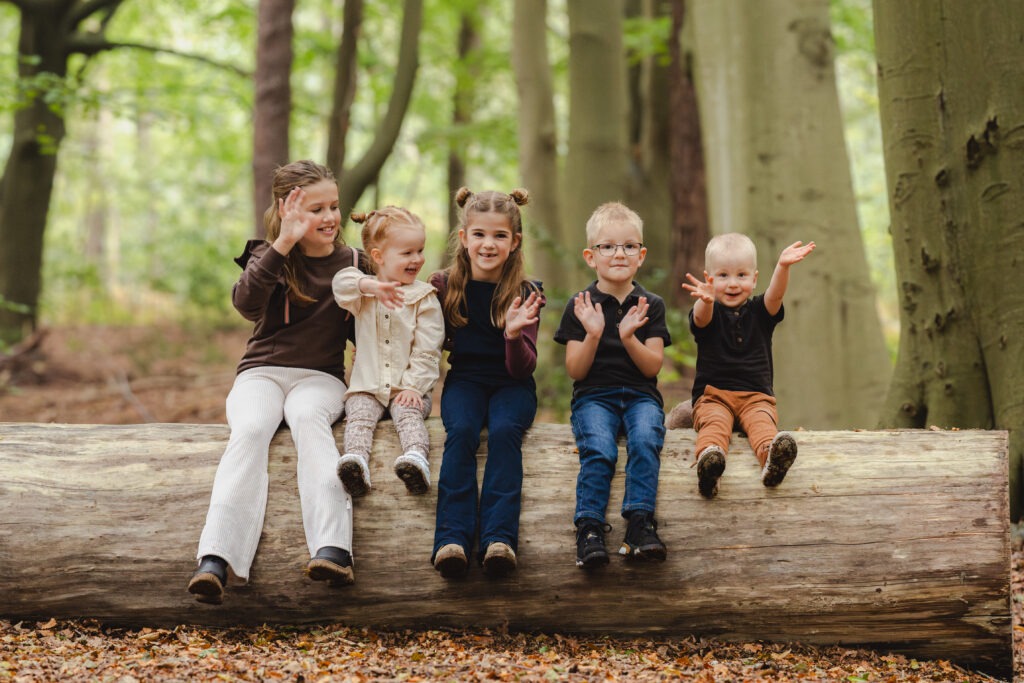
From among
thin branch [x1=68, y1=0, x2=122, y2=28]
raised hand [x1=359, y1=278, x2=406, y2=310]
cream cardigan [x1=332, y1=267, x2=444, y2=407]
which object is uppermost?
thin branch [x1=68, y1=0, x2=122, y2=28]

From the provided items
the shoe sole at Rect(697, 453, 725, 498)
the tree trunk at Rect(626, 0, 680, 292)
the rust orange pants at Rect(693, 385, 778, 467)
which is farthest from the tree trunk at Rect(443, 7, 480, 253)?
the shoe sole at Rect(697, 453, 725, 498)

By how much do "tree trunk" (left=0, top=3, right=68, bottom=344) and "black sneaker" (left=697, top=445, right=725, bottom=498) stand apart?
11.8 m

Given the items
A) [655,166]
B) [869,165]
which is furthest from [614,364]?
[869,165]

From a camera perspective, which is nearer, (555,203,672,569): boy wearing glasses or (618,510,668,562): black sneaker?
(618,510,668,562): black sneaker

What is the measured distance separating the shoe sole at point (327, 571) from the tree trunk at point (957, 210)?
340 cm

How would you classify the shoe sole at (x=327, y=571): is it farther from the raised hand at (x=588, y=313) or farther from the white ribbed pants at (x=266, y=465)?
the raised hand at (x=588, y=313)

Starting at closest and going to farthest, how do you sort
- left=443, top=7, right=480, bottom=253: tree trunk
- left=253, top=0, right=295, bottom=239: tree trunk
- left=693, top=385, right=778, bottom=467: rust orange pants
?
left=693, top=385, right=778, bottom=467: rust orange pants
left=253, top=0, right=295, bottom=239: tree trunk
left=443, top=7, right=480, bottom=253: tree trunk

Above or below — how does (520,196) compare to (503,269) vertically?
above

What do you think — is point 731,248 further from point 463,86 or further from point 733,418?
point 463,86

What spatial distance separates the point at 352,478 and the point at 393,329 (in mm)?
799

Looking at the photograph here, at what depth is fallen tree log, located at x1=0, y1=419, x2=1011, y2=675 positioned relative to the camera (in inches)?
156

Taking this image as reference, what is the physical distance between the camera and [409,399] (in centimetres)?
448

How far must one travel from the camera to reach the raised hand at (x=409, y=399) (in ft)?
14.6

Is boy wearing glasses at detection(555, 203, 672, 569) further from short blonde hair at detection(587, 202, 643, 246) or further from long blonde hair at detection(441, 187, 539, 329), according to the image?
long blonde hair at detection(441, 187, 539, 329)
